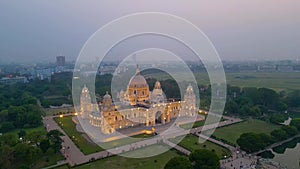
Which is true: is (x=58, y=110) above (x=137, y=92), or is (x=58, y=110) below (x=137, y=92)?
below

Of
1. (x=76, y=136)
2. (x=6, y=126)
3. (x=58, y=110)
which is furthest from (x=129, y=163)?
(x=58, y=110)

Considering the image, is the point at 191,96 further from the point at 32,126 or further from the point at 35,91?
the point at 35,91

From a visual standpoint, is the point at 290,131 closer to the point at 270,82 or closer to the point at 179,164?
the point at 179,164

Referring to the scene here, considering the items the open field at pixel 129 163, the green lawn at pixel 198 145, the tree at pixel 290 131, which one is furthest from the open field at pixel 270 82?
the open field at pixel 129 163

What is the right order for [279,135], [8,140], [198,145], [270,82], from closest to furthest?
1. [8,140]
2. [198,145]
3. [279,135]
4. [270,82]

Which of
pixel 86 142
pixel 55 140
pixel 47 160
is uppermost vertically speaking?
pixel 55 140

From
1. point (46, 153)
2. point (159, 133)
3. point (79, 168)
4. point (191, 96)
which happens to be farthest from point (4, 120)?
point (191, 96)
